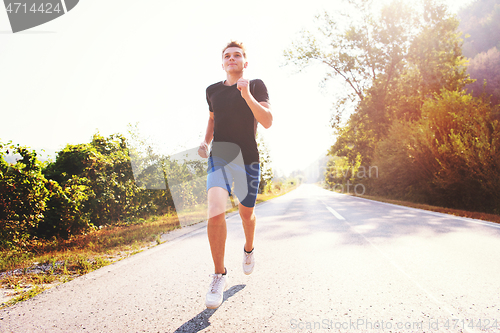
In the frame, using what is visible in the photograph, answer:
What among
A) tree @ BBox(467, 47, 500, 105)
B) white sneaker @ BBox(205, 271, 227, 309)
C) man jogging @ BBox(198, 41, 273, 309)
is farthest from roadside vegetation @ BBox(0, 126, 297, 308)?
tree @ BBox(467, 47, 500, 105)

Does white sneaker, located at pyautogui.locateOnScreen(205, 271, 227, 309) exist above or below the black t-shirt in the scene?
below

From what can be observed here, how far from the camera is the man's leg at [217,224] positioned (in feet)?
8.29

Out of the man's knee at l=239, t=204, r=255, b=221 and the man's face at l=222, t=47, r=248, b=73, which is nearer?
the man's face at l=222, t=47, r=248, b=73

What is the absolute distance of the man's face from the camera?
266 centimetres

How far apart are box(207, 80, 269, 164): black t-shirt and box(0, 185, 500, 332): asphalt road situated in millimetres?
1352

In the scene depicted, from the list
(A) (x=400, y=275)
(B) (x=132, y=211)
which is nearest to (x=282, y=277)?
(A) (x=400, y=275)

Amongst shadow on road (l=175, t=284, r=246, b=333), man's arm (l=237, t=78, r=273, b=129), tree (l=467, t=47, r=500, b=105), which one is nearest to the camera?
shadow on road (l=175, t=284, r=246, b=333)

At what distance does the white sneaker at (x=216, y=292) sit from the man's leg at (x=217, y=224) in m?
0.07

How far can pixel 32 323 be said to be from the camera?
2.27m

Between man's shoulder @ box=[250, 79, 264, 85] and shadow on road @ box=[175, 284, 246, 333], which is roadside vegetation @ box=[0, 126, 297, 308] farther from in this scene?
man's shoulder @ box=[250, 79, 264, 85]

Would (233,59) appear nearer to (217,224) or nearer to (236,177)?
(236,177)

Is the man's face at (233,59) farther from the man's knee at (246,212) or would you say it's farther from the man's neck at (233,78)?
the man's knee at (246,212)

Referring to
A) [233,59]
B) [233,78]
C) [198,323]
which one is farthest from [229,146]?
[198,323]

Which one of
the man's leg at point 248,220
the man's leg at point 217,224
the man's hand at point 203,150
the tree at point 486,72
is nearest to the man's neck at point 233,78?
the man's hand at point 203,150
